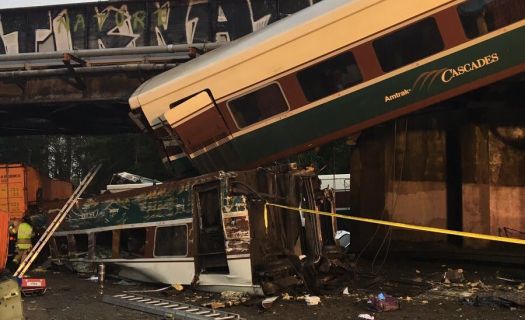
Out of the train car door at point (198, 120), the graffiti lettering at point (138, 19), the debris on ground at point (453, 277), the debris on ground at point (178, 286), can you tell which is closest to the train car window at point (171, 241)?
the debris on ground at point (178, 286)

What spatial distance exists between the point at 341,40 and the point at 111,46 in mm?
8394

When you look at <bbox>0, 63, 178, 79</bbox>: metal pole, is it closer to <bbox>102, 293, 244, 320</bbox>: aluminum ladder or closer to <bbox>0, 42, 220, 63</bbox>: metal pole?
<bbox>0, 42, 220, 63</bbox>: metal pole

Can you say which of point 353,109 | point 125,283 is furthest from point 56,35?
point 353,109

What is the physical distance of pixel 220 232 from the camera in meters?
7.62

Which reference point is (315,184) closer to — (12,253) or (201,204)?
(201,204)

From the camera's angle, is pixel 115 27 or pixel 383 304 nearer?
pixel 383 304

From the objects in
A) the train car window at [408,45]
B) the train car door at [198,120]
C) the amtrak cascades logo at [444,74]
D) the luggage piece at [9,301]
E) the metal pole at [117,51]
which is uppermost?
the metal pole at [117,51]

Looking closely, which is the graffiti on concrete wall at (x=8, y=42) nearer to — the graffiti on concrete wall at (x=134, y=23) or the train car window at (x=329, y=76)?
the graffiti on concrete wall at (x=134, y=23)

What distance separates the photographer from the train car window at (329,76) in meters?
7.88

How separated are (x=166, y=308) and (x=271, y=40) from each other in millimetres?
4273

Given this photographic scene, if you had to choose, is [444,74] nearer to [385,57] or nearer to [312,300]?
[385,57]

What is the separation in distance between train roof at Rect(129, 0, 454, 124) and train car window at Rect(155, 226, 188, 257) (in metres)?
2.09

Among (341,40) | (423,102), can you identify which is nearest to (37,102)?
(341,40)

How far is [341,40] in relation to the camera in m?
7.75
